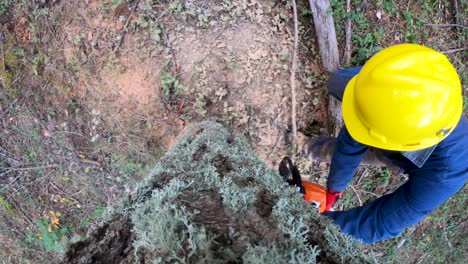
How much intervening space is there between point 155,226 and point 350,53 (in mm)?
2740

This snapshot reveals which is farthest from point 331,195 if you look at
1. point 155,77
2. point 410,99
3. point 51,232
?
point 51,232

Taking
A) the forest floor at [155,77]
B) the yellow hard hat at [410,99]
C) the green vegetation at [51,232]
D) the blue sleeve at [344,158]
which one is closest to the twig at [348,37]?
the forest floor at [155,77]

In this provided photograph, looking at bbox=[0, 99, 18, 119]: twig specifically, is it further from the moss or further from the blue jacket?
the blue jacket

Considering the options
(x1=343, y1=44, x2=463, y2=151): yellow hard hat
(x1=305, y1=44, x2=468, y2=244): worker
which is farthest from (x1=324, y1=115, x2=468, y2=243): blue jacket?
(x1=343, y1=44, x2=463, y2=151): yellow hard hat

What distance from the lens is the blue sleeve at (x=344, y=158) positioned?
2.59m

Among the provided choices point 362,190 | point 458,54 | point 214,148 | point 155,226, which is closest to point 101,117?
point 214,148

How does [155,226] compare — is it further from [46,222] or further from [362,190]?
[46,222]

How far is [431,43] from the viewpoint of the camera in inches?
142

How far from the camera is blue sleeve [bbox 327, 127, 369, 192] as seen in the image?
259 centimetres

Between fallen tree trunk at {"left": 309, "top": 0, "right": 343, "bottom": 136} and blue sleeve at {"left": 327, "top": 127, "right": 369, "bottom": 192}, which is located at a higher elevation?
fallen tree trunk at {"left": 309, "top": 0, "right": 343, "bottom": 136}

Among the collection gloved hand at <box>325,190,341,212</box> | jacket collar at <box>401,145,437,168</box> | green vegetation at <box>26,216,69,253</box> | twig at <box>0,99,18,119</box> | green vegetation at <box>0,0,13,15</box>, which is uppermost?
green vegetation at <box>0,0,13,15</box>

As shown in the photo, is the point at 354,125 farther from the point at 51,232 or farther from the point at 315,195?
the point at 51,232

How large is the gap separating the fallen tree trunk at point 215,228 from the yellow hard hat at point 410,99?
798 millimetres

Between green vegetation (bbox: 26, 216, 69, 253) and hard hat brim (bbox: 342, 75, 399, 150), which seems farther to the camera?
green vegetation (bbox: 26, 216, 69, 253)
